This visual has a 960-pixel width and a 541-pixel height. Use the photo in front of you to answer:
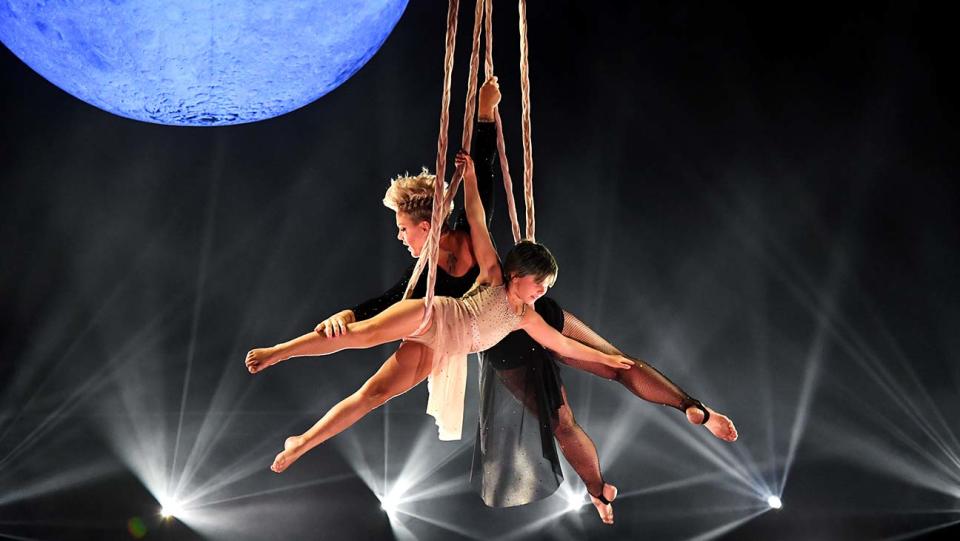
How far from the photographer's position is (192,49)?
6.62ft

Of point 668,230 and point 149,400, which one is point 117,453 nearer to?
point 149,400

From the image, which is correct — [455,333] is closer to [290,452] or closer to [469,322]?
[469,322]

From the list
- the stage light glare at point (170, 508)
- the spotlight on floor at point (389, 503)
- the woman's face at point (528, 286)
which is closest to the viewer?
the woman's face at point (528, 286)

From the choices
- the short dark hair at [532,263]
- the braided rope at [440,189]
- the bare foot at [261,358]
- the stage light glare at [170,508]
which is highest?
the stage light glare at [170,508]

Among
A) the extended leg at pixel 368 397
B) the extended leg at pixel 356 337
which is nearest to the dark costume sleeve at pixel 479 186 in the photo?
the extended leg at pixel 368 397

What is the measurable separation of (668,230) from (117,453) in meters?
2.83

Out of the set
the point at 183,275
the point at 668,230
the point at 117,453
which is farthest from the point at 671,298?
the point at 117,453

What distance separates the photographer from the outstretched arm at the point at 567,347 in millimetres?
2406

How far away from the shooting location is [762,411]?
4.60 metres

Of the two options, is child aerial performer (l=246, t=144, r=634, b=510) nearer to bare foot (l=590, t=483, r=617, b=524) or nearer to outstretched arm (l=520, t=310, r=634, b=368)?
outstretched arm (l=520, t=310, r=634, b=368)

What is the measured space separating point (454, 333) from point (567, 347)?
1.08 feet

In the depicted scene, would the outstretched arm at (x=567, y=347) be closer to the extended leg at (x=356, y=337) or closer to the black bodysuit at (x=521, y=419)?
the black bodysuit at (x=521, y=419)

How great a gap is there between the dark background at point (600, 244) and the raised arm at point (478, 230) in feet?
6.86

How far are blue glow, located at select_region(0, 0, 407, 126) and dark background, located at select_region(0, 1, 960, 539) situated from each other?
7.64 feet
